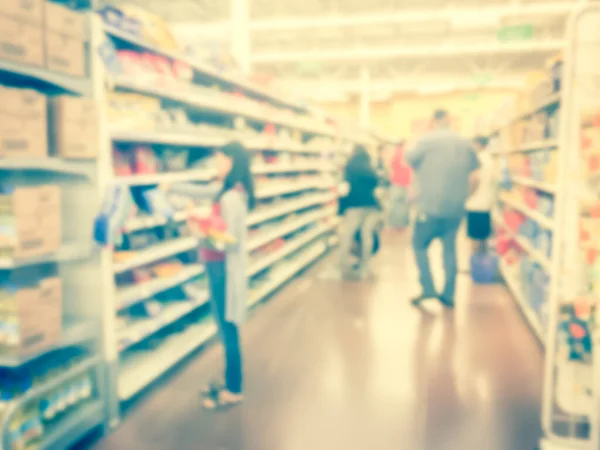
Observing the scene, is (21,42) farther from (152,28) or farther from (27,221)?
(152,28)

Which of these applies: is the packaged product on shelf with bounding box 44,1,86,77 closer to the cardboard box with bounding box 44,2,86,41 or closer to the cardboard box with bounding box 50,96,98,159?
the cardboard box with bounding box 44,2,86,41

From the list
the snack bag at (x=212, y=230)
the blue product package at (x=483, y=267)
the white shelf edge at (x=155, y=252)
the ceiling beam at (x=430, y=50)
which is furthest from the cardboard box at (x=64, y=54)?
the ceiling beam at (x=430, y=50)

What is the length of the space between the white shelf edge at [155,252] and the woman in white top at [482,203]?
4.00 metres

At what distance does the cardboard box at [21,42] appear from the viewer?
2.40 metres

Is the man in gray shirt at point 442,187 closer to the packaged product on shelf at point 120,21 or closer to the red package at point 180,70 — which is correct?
the red package at point 180,70

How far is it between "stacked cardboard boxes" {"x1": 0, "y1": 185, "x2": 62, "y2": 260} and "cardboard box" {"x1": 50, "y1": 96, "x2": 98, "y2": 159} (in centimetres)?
26

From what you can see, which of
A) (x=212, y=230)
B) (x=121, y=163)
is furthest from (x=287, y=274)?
(x=212, y=230)

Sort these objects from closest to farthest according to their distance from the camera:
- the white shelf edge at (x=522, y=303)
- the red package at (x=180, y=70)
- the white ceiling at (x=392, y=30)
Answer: the red package at (x=180, y=70)
the white shelf edge at (x=522, y=303)
the white ceiling at (x=392, y=30)

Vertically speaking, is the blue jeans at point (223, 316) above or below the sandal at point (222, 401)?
above

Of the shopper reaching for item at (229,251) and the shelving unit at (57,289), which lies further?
the shopper reaching for item at (229,251)

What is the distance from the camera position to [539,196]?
5.44 m

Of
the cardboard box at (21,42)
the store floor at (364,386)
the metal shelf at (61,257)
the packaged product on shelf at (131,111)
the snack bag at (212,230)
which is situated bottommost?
the store floor at (364,386)

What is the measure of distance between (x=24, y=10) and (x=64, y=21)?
257 mm

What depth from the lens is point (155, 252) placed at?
3.75m
